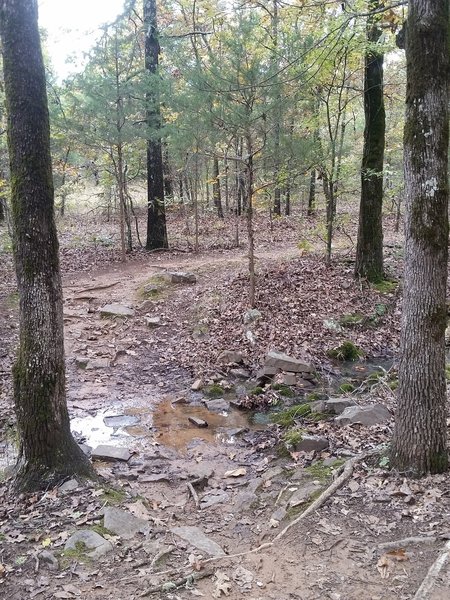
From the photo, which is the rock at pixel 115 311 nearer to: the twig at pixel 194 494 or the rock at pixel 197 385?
the rock at pixel 197 385

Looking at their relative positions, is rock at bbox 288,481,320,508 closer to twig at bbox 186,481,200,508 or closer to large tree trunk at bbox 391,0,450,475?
large tree trunk at bbox 391,0,450,475

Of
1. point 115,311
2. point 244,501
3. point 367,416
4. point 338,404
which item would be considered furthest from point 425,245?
point 115,311

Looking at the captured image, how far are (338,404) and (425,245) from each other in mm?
3743

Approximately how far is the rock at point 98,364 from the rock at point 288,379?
11.3ft

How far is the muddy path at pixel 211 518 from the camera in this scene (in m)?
3.73

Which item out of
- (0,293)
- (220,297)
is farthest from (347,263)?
(0,293)

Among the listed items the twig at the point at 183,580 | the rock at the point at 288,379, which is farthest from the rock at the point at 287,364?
the twig at the point at 183,580

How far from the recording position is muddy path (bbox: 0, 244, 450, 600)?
373 centimetres

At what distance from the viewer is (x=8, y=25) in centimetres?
470

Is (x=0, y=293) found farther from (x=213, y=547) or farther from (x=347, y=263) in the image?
(x=213, y=547)

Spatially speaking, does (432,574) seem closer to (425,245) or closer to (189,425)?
(425,245)

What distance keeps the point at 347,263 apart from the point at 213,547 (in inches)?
415

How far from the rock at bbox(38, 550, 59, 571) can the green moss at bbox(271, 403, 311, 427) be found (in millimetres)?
4043

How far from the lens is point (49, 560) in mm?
4035
